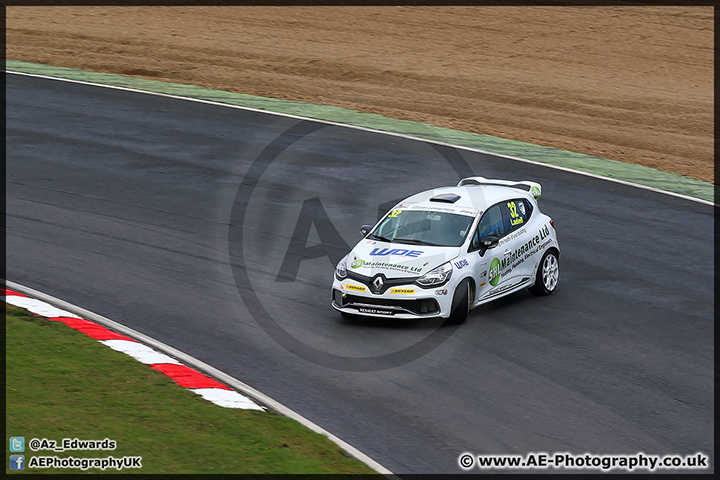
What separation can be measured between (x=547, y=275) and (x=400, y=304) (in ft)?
8.97

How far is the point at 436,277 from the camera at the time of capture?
11.6 m

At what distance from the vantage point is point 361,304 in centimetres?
1170

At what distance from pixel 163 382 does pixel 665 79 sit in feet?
78.4

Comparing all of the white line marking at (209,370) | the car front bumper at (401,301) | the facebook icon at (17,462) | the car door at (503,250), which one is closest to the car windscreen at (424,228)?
the car door at (503,250)

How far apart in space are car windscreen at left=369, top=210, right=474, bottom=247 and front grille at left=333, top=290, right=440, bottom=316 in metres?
1.03

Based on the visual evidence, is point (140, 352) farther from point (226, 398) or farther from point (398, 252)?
point (398, 252)

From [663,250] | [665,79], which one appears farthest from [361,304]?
[665,79]

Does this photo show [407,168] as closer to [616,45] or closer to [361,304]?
[361,304]

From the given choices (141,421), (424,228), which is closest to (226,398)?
(141,421)

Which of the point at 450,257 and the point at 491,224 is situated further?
the point at 491,224

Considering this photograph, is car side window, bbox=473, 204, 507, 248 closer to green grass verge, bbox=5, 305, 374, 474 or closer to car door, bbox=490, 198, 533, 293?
car door, bbox=490, 198, 533, 293

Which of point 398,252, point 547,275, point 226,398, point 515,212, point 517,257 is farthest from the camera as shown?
point 515,212

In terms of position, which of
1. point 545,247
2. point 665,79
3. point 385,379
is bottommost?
point 385,379

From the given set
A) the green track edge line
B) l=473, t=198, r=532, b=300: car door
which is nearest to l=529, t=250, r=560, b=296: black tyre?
l=473, t=198, r=532, b=300: car door
